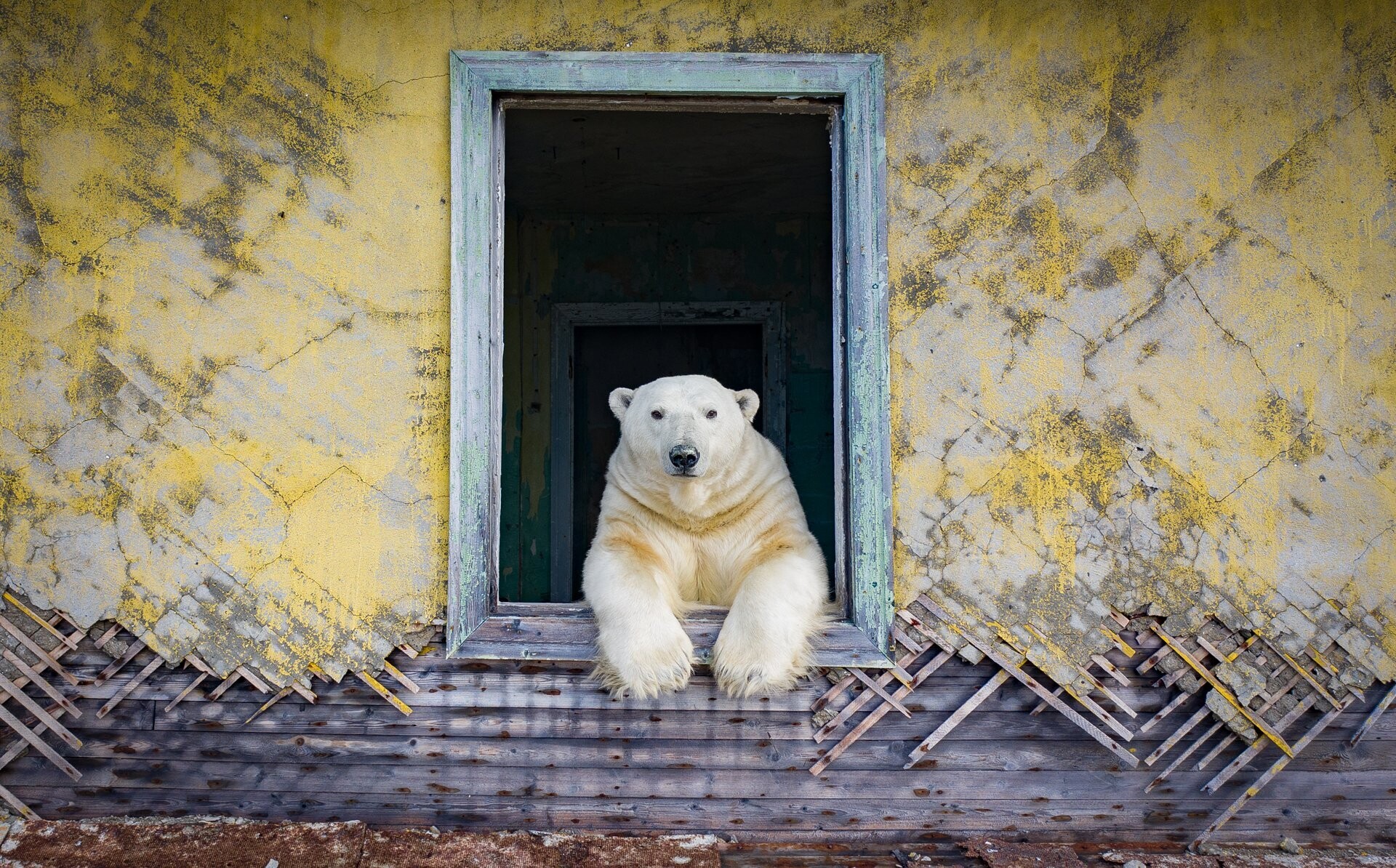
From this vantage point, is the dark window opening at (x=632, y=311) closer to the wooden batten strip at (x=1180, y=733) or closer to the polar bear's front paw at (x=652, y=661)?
the wooden batten strip at (x=1180, y=733)

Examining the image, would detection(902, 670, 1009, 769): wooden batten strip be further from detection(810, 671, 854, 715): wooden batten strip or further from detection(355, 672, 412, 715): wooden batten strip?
detection(355, 672, 412, 715): wooden batten strip

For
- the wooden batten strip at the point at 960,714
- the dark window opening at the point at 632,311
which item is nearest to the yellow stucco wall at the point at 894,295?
the wooden batten strip at the point at 960,714

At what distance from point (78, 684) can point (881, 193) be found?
288cm

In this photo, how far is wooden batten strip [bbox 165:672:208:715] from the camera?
258 centimetres

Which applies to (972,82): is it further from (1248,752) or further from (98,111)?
(98,111)

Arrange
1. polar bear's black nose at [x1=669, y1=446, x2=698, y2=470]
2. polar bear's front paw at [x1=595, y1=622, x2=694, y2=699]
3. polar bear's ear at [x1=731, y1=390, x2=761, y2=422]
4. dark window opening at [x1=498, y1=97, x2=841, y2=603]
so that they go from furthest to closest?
dark window opening at [x1=498, y1=97, x2=841, y2=603] → polar bear's ear at [x1=731, y1=390, x2=761, y2=422] → polar bear's black nose at [x1=669, y1=446, x2=698, y2=470] → polar bear's front paw at [x1=595, y1=622, x2=694, y2=699]

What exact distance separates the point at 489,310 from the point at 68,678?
1.70 meters

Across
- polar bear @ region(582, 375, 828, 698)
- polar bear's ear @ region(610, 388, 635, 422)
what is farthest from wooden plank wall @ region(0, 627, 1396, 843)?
polar bear's ear @ region(610, 388, 635, 422)

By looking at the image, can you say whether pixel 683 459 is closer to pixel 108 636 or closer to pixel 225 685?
pixel 225 685

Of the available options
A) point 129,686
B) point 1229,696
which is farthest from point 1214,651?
point 129,686

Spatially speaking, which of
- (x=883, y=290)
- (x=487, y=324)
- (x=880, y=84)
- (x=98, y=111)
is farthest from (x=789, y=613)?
(x=98, y=111)

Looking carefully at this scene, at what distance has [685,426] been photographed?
2617mm

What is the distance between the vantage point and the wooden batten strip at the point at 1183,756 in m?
2.55

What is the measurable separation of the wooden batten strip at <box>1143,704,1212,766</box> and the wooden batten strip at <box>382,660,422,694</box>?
2.24m
